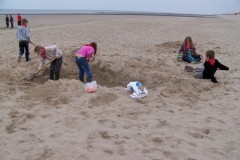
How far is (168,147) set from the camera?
12.2ft

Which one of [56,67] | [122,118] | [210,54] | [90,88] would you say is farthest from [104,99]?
[210,54]

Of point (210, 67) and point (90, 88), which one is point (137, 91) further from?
point (210, 67)

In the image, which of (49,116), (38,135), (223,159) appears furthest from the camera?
(49,116)

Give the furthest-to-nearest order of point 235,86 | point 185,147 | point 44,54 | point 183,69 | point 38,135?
1. point 183,69
2. point 44,54
3. point 235,86
4. point 38,135
5. point 185,147

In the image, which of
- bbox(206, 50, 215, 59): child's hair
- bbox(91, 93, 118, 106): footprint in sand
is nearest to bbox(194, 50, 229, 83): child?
bbox(206, 50, 215, 59): child's hair

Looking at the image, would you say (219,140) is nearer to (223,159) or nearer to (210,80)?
(223,159)

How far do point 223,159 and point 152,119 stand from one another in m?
1.34

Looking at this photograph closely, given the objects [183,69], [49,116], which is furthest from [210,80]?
[49,116]

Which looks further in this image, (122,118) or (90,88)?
(90,88)

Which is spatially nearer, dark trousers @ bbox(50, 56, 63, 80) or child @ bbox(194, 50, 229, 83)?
child @ bbox(194, 50, 229, 83)

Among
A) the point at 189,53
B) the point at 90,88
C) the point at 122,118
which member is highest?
the point at 189,53

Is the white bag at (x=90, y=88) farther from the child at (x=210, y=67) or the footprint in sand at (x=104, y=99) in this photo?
the child at (x=210, y=67)

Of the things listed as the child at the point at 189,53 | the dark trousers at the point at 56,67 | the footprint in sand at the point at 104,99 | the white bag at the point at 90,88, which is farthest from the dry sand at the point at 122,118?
the child at the point at 189,53

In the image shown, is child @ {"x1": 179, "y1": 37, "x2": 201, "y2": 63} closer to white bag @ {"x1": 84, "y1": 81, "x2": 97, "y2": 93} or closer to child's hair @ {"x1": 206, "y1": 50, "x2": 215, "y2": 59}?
child's hair @ {"x1": 206, "y1": 50, "x2": 215, "y2": 59}
